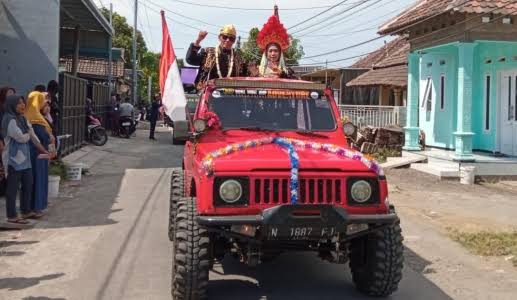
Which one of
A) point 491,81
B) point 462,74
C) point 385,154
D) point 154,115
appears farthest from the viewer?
point 154,115

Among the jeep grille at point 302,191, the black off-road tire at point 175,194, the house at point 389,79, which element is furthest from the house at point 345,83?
the jeep grille at point 302,191

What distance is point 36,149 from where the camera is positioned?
8531mm

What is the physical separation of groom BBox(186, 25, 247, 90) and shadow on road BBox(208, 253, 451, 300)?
238 centimetres

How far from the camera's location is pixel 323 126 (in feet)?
20.2

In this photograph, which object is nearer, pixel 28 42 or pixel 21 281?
pixel 21 281

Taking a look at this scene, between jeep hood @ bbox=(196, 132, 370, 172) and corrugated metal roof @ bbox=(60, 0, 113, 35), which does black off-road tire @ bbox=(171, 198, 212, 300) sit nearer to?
jeep hood @ bbox=(196, 132, 370, 172)

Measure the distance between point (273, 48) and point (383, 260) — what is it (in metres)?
3.36

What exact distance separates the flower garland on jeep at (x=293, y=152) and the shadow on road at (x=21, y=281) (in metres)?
2.17

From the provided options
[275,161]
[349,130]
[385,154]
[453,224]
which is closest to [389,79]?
[385,154]

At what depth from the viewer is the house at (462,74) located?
1415 cm

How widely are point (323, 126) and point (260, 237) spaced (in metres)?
1.83

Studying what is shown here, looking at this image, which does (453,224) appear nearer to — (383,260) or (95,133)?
(383,260)

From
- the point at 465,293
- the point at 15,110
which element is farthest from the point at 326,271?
the point at 15,110

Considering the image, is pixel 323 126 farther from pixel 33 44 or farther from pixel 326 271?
pixel 33 44
